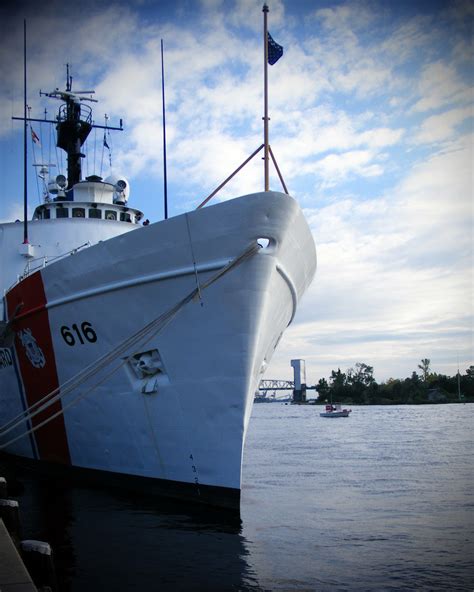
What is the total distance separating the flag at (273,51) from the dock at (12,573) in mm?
7113

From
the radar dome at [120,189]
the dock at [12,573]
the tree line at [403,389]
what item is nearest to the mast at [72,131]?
the radar dome at [120,189]

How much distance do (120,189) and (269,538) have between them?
33.1 ft

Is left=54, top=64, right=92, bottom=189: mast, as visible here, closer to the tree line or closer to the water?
the water

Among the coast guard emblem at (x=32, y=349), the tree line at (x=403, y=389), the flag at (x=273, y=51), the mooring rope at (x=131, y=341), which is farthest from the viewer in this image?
the tree line at (x=403, y=389)

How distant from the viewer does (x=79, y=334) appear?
9.11 metres

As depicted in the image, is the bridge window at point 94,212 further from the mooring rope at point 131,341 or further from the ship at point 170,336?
the mooring rope at point 131,341

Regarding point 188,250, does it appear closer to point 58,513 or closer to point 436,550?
point 58,513

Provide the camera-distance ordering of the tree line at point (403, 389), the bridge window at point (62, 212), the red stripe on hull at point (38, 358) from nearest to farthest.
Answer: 1. the red stripe on hull at point (38, 358)
2. the bridge window at point (62, 212)
3. the tree line at point (403, 389)

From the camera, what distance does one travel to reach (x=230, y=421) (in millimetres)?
7891

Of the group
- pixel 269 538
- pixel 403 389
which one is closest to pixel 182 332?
pixel 269 538

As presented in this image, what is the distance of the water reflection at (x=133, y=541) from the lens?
6031 millimetres

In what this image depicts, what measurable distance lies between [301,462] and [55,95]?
13612mm

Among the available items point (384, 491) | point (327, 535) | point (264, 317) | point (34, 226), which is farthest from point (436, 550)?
point (34, 226)

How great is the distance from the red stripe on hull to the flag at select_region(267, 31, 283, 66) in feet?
16.9
